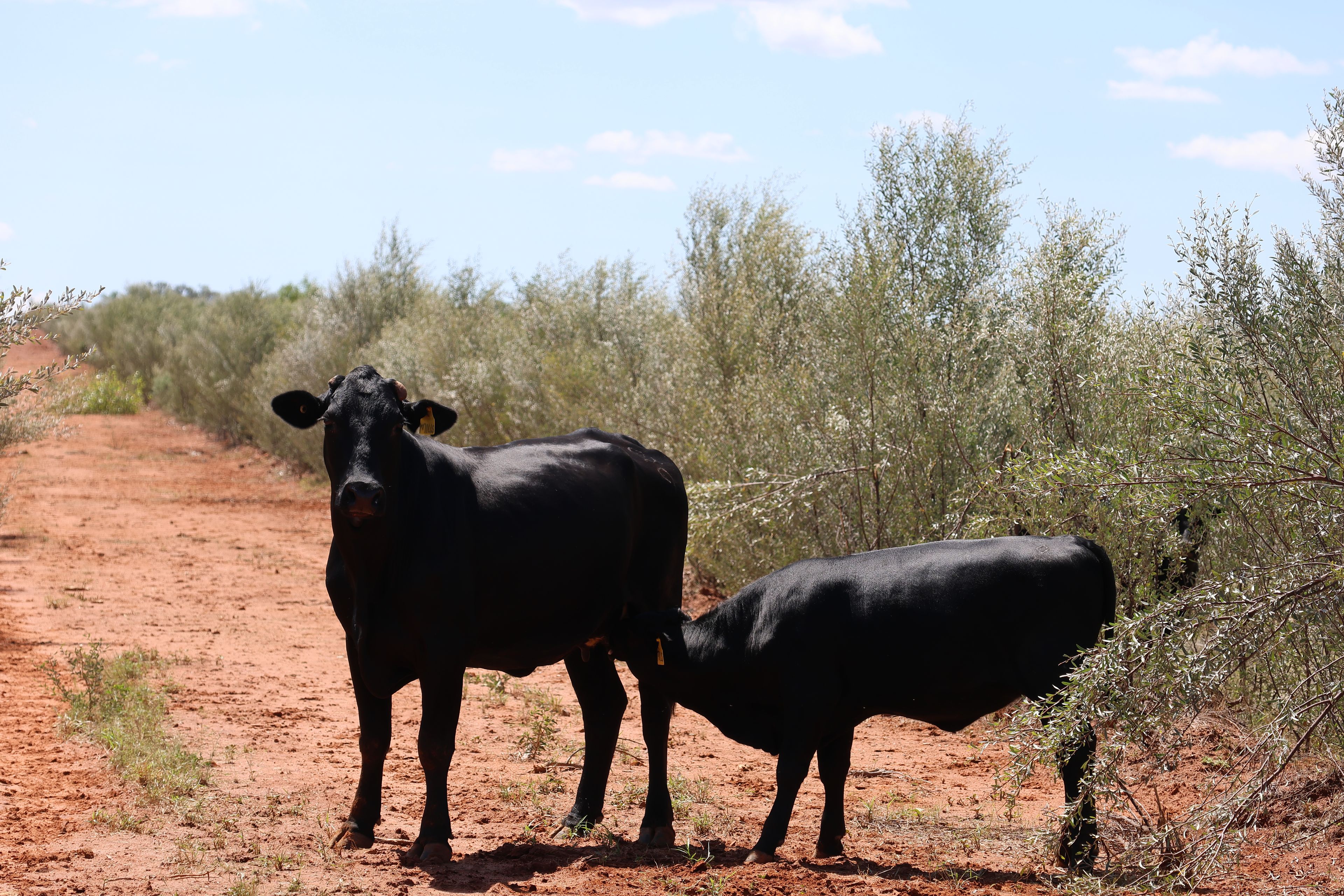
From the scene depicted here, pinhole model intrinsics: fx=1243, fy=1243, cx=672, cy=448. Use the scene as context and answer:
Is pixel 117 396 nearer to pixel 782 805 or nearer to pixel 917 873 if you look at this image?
Answer: pixel 782 805

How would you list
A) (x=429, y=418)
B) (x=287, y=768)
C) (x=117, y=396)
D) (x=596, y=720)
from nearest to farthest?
(x=429, y=418), (x=596, y=720), (x=287, y=768), (x=117, y=396)

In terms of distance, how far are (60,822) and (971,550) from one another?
461 cm

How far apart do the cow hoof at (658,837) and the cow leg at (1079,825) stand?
183 cm

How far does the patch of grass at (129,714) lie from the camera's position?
6789 millimetres

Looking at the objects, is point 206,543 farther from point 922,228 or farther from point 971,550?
point 971,550

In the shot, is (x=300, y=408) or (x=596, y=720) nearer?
(x=300, y=408)

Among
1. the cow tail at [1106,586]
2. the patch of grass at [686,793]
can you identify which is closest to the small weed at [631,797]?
the patch of grass at [686,793]

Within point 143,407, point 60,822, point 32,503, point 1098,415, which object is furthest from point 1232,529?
point 143,407

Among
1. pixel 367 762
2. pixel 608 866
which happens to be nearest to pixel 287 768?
pixel 367 762

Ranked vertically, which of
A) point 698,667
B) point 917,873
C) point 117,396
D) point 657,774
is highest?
point 117,396

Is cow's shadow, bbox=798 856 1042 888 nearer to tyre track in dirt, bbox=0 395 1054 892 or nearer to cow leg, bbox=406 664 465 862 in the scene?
tyre track in dirt, bbox=0 395 1054 892

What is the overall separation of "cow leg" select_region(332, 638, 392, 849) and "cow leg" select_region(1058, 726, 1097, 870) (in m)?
3.10

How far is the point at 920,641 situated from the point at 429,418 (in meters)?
2.58

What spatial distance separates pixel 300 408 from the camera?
19.1ft
